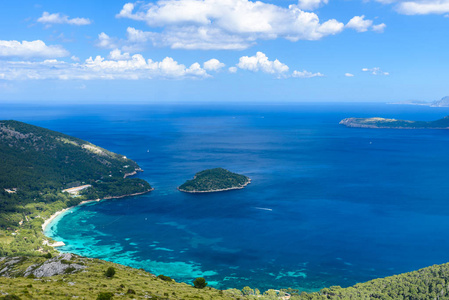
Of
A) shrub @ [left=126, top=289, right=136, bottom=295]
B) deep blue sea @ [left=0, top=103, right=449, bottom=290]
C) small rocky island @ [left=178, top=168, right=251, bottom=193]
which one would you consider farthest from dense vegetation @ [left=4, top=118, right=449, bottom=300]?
deep blue sea @ [left=0, top=103, right=449, bottom=290]

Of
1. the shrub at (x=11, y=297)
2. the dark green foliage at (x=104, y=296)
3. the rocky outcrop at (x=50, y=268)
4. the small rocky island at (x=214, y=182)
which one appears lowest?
the small rocky island at (x=214, y=182)

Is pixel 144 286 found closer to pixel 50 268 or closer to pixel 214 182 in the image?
pixel 50 268

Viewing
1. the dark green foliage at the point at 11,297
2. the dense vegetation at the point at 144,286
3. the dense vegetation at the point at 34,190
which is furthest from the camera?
the dense vegetation at the point at 34,190

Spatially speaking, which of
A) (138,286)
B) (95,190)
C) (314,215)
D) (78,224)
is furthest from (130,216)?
(138,286)

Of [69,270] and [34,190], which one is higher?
[69,270]

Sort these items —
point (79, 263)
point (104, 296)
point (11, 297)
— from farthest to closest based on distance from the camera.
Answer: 1. point (79, 263)
2. point (104, 296)
3. point (11, 297)

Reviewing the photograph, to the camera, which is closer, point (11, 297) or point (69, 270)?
point (11, 297)

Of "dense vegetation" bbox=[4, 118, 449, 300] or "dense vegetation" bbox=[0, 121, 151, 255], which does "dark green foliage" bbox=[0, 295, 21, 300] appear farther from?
"dense vegetation" bbox=[0, 121, 151, 255]

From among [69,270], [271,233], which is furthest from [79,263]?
[271,233]

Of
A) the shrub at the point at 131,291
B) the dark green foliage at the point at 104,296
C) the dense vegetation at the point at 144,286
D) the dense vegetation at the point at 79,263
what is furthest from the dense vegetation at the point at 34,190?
the dark green foliage at the point at 104,296

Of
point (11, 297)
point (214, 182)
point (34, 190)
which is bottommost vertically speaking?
point (34, 190)

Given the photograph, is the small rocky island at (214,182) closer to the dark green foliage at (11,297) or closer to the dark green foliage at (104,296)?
the dark green foliage at (104,296)
